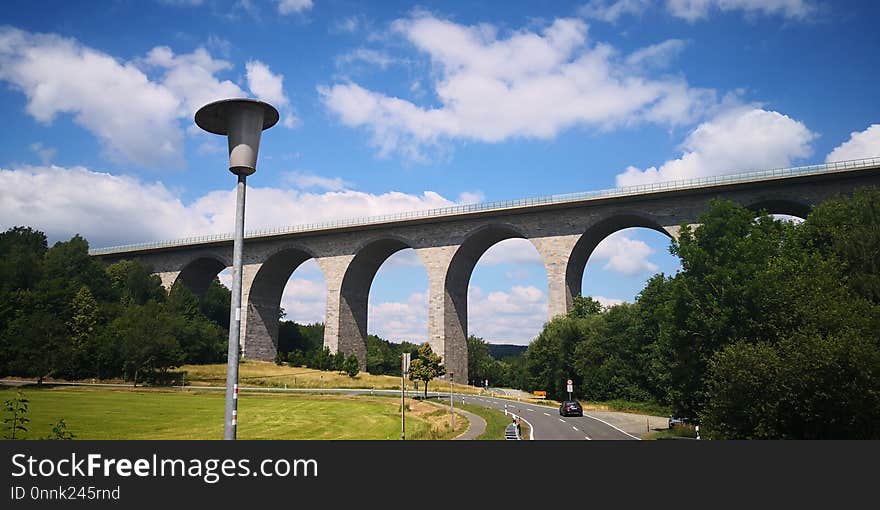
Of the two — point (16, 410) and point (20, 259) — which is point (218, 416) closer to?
point (16, 410)

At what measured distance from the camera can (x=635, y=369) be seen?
46188 mm

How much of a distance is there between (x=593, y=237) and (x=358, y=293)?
25190mm

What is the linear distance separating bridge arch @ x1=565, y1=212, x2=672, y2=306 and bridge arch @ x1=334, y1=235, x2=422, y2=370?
15707 millimetres

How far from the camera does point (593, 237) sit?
53531 millimetres

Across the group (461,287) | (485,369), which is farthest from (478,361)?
(461,287)

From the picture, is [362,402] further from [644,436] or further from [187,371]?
[187,371]

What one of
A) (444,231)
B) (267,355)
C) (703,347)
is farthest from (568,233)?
(267,355)

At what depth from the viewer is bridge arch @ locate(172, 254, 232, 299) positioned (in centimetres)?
7282

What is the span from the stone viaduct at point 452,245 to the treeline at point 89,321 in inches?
225

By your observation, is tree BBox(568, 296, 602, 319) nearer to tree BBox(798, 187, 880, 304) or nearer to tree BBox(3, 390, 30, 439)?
tree BBox(798, 187, 880, 304)

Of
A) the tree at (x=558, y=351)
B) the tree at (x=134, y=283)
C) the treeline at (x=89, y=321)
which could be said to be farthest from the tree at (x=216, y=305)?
the tree at (x=558, y=351)

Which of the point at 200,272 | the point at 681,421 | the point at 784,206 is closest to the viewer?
the point at 681,421

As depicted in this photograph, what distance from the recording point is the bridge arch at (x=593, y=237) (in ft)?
164

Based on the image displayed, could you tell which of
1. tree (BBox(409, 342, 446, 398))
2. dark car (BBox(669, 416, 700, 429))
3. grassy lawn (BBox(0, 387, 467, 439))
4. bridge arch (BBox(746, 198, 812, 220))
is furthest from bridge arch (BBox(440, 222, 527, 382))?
dark car (BBox(669, 416, 700, 429))
